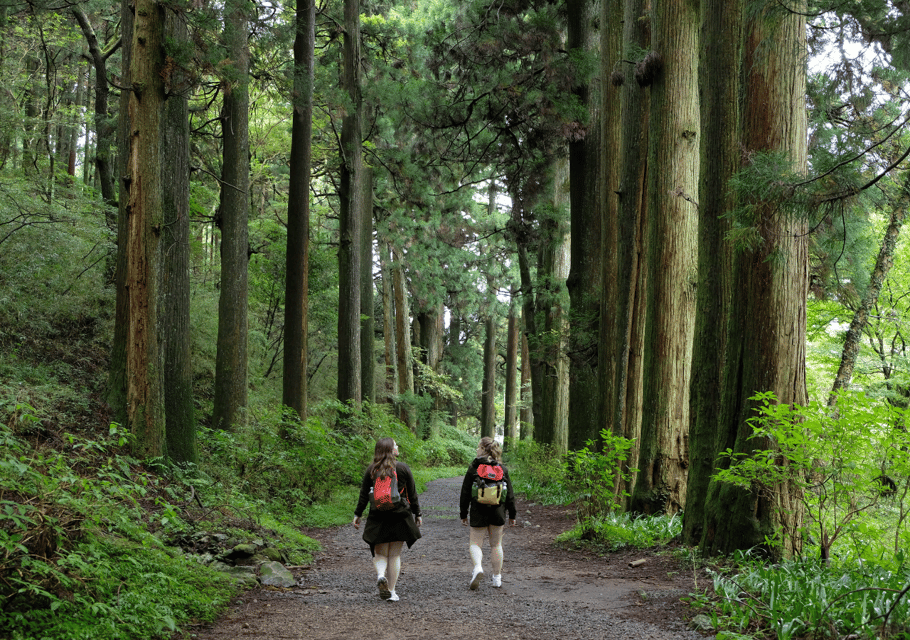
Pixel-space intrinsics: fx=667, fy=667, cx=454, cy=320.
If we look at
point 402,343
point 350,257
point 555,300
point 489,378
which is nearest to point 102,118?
point 350,257

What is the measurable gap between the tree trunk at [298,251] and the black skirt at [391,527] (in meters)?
7.40

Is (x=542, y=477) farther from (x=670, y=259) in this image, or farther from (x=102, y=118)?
(x=102, y=118)

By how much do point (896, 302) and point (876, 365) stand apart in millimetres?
2008

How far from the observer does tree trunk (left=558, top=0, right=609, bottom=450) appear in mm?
12727

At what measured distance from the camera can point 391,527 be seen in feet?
19.7

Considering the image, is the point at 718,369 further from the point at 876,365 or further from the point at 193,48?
the point at 876,365

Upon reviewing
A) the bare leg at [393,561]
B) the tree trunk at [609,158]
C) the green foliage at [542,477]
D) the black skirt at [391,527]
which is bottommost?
the green foliage at [542,477]

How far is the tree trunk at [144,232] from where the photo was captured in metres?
7.78

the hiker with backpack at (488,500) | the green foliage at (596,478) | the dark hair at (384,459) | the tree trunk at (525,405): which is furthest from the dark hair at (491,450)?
the tree trunk at (525,405)

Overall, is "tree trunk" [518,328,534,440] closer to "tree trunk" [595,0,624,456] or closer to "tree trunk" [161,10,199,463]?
"tree trunk" [595,0,624,456]

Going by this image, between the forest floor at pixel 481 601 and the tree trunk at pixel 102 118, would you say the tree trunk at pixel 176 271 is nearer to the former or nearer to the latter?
the forest floor at pixel 481 601

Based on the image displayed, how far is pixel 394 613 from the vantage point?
5297 millimetres

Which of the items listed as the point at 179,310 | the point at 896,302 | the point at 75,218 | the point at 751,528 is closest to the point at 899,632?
the point at 751,528

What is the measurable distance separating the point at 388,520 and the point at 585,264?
820 cm
